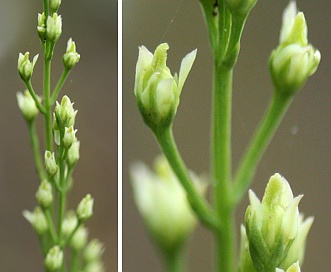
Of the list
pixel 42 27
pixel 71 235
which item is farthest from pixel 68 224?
pixel 42 27

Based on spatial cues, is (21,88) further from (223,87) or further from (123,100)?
(223,87)

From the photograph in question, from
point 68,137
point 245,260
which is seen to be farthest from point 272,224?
point 68,137

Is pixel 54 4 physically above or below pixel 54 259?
above

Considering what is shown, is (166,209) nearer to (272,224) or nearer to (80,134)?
(272,224)

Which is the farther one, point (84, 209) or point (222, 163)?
point (84, 209)

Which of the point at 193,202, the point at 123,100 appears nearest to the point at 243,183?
the point at 193,202

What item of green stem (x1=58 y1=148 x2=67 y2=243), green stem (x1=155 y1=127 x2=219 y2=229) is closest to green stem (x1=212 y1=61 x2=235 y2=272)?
green stem (x1=155 y1=127 x2=219 y2=229)

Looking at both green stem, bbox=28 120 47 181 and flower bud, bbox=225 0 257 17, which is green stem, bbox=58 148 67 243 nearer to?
green stem, bbox=28 120 47 181

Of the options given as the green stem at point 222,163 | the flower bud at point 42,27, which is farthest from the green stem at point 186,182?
the flower bud at point 42,27
